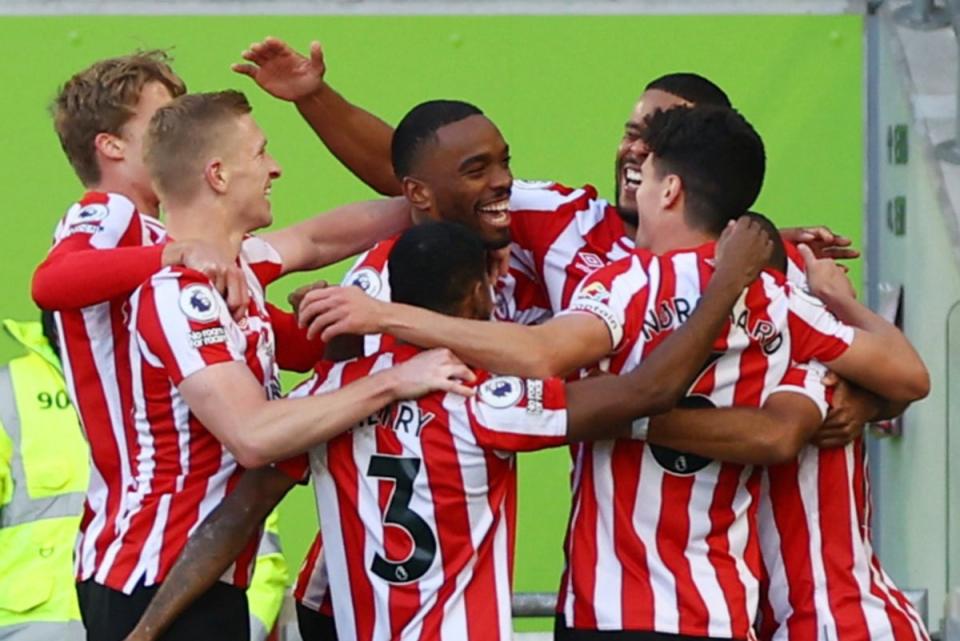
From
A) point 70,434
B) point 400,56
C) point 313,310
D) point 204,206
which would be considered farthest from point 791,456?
point 400,56

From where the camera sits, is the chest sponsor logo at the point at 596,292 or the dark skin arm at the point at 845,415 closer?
the chest sponsor logo at the point at 596,292

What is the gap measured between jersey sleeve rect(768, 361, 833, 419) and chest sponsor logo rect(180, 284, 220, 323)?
3.39 feet

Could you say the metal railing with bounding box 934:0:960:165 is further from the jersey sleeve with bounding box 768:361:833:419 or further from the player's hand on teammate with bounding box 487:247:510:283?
the jersey sleeve with bounding box 768:361:833:419

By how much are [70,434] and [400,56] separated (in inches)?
68.9

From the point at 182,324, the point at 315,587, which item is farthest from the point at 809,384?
the point at 182,324

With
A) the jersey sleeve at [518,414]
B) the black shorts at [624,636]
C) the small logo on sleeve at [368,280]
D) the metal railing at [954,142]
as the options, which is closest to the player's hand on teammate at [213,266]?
the small logo on sleeve at [368,280]

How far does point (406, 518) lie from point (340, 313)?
1.24 ft

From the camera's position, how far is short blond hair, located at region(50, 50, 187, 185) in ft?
14.7

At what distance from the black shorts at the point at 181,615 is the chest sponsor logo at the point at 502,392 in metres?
0.66

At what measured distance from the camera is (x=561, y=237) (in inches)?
187

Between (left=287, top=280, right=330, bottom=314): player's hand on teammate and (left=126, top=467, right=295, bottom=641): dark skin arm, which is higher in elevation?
(left=287, top=280, right=330, bottom=314): player's hand on teammate

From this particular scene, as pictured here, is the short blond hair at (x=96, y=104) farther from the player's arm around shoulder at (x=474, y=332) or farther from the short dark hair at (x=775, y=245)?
the short dark hair at (x=775, y=245)

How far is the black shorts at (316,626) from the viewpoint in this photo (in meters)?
4.44

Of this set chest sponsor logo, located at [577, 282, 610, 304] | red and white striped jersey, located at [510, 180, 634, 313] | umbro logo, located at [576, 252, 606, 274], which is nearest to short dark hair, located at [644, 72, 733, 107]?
red and white striped jersey, located at [510, 180, 634, 313]
